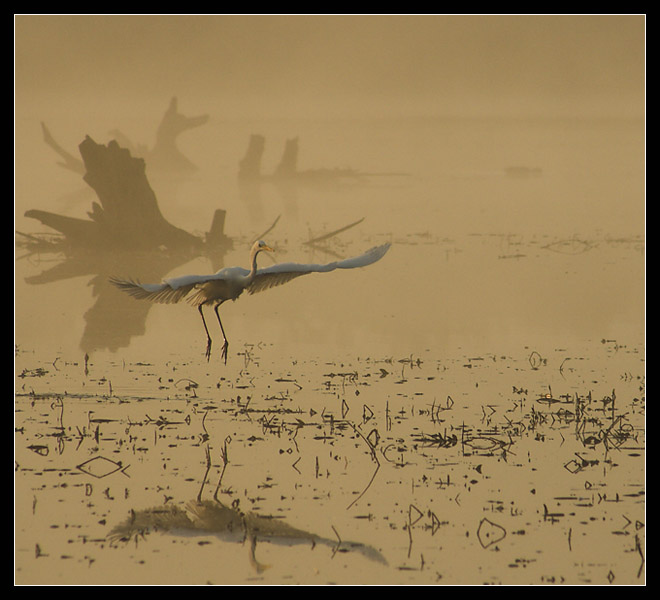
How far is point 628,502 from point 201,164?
75.1m

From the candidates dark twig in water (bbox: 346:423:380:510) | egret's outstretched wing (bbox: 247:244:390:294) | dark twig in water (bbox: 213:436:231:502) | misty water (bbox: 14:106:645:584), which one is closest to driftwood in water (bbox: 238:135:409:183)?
misty water (bbox: 14:106:645:584)

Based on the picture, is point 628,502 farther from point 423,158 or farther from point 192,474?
point 423,158

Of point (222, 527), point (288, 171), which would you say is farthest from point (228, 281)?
point (288, 171)

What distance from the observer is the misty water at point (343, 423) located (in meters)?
12.2

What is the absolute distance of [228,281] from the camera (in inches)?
712

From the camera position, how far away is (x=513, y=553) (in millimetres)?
12172

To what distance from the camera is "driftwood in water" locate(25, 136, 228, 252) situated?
33.5m

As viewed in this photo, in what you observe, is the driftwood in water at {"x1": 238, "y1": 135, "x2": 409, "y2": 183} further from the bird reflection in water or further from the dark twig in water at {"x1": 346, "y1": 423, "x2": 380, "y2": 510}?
the bird reflection in water

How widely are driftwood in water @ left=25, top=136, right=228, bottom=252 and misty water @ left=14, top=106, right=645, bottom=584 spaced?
3.17 feet

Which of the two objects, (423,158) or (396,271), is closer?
(396,271)

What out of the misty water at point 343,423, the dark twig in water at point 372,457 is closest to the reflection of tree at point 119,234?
the misty water at point 343,423

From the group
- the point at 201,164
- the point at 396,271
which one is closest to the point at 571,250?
the point at 396,271

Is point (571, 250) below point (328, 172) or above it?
below

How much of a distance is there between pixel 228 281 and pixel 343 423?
3013 mm
